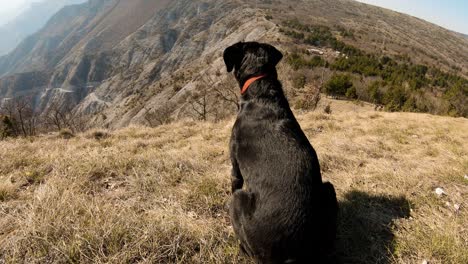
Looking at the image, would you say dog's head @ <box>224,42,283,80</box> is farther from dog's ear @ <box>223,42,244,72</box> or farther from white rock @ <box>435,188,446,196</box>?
white rock @ <box>435,188,446,196</box>

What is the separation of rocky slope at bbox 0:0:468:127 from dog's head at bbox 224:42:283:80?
28105 millimetres

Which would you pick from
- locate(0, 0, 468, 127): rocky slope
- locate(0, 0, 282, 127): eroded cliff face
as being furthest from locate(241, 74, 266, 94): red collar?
locate(0, 0, 282, 127): eroded cliff face

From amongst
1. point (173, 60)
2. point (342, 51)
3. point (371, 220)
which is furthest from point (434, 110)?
point (173, 60)

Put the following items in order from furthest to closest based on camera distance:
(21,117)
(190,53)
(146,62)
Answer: (146,62)
(190,53)
(21,117)

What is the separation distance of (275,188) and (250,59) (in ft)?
5.95

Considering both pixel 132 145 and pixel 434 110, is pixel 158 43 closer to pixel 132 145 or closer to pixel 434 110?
pixel 434 110

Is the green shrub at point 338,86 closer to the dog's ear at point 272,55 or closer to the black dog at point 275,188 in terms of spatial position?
the dog's ear at point 272,55

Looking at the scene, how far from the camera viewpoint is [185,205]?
130 inches

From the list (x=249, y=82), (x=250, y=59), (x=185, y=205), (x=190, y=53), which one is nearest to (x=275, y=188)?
(x=185, y=205)

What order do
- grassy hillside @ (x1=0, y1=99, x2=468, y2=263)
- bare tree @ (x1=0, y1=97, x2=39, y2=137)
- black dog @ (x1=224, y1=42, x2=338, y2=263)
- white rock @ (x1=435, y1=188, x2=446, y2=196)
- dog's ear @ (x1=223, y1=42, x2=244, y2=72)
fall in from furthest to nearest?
bare tree @ (x1=0, y1=97, x2=39, y2=137) → white rock @ (x1=435, y1=188, x2=446, y2=196) → dog's ear @ (x1=223, y1=42, x2=244, y2=72) → grassy hillside @ (x1=0, y1=99, x2=468, y2=263) → black dog @ (x1=224, y1=42, x2=338, y2=263)

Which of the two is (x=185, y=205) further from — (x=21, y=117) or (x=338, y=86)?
(x=21, y=117)

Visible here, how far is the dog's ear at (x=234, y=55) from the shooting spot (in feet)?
11.8

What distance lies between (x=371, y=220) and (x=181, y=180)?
7.95ft

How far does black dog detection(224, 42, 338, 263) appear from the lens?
7.07 feet
